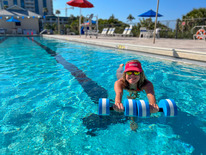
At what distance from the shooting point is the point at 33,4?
7588cm

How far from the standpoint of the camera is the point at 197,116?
8.75 ft

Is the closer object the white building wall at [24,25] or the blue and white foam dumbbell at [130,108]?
Answer: the blue and white foam dumbbell at [130,108]

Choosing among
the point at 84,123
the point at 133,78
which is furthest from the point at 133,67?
the point at 84,123

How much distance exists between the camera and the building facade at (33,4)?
69312 mm

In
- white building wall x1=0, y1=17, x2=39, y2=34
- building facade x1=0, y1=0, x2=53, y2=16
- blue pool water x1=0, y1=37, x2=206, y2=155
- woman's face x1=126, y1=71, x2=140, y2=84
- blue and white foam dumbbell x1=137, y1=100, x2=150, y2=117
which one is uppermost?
building facade x1=0, y1=0, x2=53, y2=16

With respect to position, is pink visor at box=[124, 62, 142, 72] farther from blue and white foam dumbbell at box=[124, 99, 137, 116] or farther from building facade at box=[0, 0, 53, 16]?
building facade at box=[0, 0, 53, 16]

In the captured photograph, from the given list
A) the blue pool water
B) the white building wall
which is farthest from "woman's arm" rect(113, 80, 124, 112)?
the white building wall

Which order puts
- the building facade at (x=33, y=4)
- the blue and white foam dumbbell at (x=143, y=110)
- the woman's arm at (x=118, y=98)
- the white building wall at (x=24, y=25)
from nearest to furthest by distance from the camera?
the blue and white foam dumbbell at (x=143, y=110) < the woman's arm at (x=118, y=98) < the white building wall at (x=24, y=25) < the building facade at (x=33, y=4)

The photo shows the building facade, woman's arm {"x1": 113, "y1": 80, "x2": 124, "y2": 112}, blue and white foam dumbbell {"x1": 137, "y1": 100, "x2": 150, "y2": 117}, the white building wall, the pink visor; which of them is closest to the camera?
blue and white foam dumbbell {"x1": 137, "y1": 100, "x2": 150, "y2": 117}

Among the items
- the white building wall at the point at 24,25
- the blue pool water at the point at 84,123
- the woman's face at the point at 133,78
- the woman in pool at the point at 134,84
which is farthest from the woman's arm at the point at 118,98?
the white building wall at the point at 24,25

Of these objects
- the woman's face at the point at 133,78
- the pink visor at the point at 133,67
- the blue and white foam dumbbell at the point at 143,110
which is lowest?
the blue and white foam dumbbell at the point at 143,110

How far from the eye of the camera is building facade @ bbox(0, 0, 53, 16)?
69312 millimetres

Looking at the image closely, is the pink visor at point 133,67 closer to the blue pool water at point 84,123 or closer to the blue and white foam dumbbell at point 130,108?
the blue and white foam dumbbell at point 130,108

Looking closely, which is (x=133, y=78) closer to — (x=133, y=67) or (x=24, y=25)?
(x=133, y=67)
